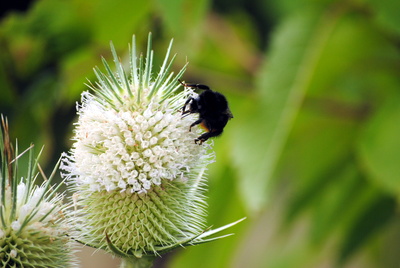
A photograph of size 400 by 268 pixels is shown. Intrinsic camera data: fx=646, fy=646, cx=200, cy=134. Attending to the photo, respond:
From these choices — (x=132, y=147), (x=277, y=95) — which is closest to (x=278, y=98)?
(x=277, y=95)

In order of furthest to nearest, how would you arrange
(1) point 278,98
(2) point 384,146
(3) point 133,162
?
(2) point 384,146
(1) point 278,98
(3) point 133,162

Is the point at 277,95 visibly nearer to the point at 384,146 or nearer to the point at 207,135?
the point at 384,146

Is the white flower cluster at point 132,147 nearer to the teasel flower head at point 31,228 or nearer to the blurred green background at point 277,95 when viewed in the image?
the teasel flower head at point 31,228

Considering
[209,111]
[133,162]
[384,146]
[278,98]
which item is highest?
[209,111]

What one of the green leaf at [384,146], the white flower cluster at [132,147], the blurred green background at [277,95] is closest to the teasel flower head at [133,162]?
the white flower cluster at [132,147]

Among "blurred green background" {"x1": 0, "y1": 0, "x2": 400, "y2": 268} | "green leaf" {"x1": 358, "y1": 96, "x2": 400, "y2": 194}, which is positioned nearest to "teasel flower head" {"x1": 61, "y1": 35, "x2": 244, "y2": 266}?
"blurred green background" {"x1": 0, "y1": 0, "x2": 400, "y2": 268}

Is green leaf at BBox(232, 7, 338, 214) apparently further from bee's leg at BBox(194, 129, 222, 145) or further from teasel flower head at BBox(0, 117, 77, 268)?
teasel flower head at BBox(0, 117, 77, 268)

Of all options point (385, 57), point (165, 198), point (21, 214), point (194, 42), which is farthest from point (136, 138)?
point (385, 57)
